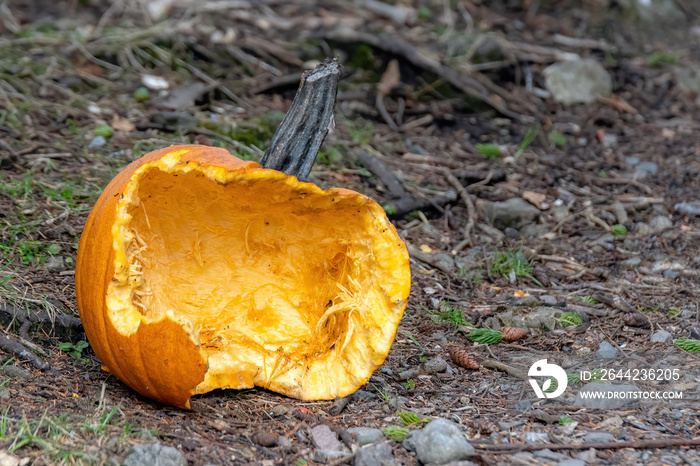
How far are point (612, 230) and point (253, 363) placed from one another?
2.86 m

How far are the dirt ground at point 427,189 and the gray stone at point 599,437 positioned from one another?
0.01m

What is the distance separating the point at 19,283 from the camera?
10.3 ft

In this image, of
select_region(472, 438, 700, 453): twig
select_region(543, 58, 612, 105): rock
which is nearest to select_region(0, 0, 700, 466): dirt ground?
select_region(472, 438, 700, 453): twig

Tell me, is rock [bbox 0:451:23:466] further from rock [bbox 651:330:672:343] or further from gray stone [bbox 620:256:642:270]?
gray stone [bbox 620:256:642:270]

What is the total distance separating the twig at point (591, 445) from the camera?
2387 mm

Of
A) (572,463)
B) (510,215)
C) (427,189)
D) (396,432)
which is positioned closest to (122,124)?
(427,189)

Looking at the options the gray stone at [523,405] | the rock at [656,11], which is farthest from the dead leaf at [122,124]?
the rock at [656,11]

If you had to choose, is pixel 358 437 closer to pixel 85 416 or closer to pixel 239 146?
pixel 85 416

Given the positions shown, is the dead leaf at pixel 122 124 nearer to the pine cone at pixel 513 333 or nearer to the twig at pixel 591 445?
the pine cone at pixel 513 333

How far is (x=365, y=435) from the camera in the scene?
2498 mm

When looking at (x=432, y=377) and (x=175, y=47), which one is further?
(x=175, y=47)

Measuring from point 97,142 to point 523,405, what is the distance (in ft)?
11.1

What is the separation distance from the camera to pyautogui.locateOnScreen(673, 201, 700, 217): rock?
4.82 metres

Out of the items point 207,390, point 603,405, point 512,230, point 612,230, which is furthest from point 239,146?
point 603,405
